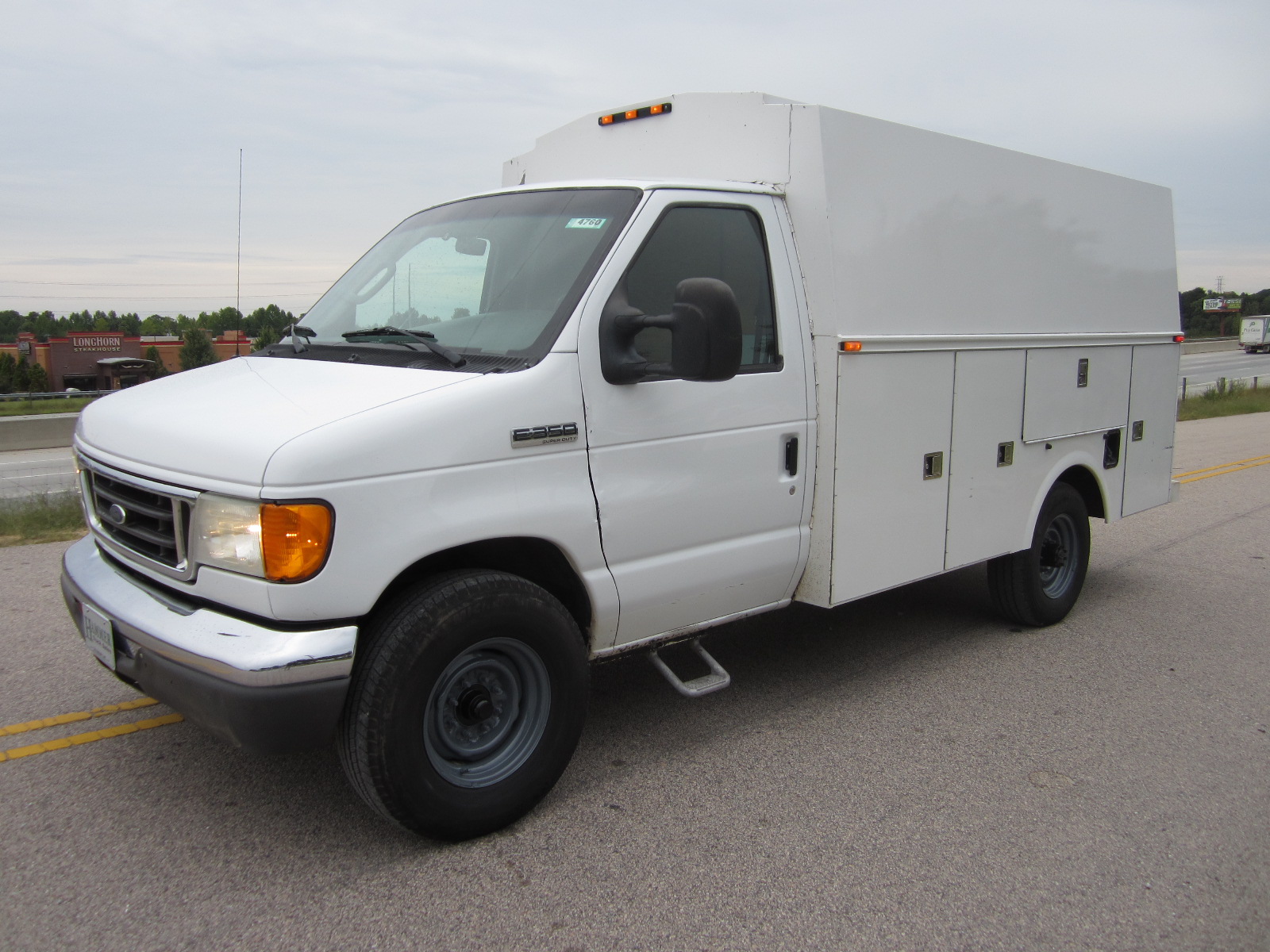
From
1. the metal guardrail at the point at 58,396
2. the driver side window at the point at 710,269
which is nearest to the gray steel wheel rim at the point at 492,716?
the driver side window at the point at 710,269

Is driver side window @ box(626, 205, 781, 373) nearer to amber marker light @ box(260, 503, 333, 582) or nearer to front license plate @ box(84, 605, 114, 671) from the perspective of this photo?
amber marker light @ box(260, 503, 333, 582)

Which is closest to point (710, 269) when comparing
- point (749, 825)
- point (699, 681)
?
point (699, 681)

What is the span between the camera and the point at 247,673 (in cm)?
280

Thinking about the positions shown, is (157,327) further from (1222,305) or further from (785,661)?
(1222,305)

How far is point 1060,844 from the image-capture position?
3432 millimetres

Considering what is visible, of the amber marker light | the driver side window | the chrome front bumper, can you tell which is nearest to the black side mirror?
the driver side window

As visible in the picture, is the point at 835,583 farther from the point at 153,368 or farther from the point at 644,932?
the point at 153,368

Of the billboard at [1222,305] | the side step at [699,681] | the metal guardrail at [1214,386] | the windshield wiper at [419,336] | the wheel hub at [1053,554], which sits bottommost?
the side step at [699,681]

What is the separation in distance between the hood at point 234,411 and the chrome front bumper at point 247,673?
467 millimetres

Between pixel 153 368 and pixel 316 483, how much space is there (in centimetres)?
3334

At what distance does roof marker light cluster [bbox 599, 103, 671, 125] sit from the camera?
183 inches

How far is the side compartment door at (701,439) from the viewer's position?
359 centimetres

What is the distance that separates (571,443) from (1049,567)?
390 centimetres

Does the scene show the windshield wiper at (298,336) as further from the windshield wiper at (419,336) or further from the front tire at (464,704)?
the front tire at (464,704)
